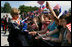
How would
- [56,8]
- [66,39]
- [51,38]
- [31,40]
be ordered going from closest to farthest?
[66,39] → [51,38] → [31,40] → [56,8]

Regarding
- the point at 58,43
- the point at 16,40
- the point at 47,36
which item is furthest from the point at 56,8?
the point at 16,40

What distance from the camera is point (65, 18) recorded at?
2166 mm

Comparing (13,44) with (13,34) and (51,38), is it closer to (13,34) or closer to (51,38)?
(13,34)

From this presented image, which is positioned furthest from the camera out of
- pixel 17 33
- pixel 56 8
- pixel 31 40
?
pixel 17 33

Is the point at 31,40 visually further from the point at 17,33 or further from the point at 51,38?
the point at 17,33

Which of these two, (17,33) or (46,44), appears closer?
(46,44)

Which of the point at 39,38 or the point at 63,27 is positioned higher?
the point at 63,27

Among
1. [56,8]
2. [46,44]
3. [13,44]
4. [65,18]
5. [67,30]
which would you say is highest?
[56,8]

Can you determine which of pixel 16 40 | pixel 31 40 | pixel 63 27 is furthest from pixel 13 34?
pixel 63 27

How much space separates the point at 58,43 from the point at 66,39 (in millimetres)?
229

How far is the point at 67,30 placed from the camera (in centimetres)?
208

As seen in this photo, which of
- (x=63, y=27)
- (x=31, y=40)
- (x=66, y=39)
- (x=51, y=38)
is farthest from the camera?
(x=31, y=40)

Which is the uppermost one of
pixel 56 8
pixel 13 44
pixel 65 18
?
pixel 56 8

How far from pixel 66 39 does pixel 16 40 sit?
1.59m
